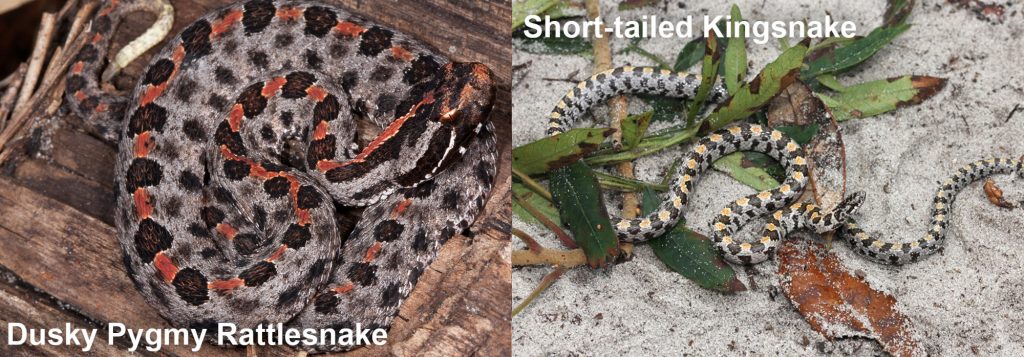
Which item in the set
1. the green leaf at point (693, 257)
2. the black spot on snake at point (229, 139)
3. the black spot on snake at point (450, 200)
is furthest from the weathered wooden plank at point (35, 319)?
the green leaf at point (693, 257)

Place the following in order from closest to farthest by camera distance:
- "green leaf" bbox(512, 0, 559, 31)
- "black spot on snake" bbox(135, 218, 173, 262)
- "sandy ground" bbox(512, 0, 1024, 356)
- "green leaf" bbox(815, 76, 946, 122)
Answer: "black spot on snake" bbox(135, 218, 173, 262) → "sandy ground" bbox(512, 0, 1024, 356) → "green leaf" bbox(815, 76, 946, 122) → "green leaf" bbox(512, 0, 559, 31)

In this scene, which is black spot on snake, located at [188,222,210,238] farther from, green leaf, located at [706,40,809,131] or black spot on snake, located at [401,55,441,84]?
green leaf, located at [706,40,809,131]

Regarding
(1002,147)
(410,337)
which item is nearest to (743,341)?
(410,337)

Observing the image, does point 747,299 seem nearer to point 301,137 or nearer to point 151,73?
point 301,137

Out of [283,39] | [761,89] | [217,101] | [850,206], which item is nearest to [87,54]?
[217,101]

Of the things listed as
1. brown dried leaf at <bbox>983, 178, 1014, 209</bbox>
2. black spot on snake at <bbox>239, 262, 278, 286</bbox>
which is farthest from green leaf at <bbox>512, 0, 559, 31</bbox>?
brown dried leaf at <bbox>983, 178, 1014, 209</bbox>

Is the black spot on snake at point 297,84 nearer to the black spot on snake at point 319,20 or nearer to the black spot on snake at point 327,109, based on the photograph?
the black spot on snake at point 327,109
